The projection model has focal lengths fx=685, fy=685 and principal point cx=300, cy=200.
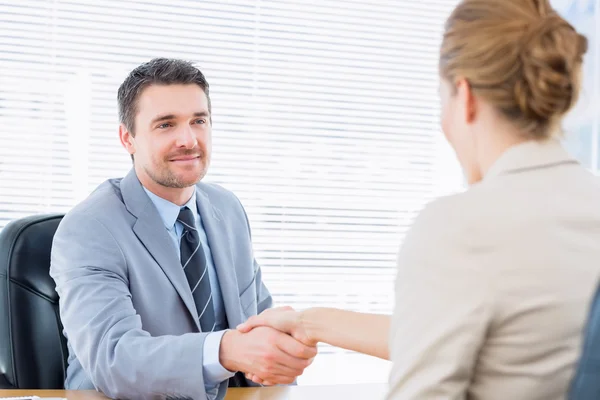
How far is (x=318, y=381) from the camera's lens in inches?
142

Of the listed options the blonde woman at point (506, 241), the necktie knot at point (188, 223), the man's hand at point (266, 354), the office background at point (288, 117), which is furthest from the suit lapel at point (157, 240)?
the office background at point (288, 117)

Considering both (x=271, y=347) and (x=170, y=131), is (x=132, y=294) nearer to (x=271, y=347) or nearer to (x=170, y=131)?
(x=271, y=347)

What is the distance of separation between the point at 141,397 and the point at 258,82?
2061 millimetres

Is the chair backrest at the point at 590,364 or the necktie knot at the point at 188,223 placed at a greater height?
the chair backrest at the point at 590,364

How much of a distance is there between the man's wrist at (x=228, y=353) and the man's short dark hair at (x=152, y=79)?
0.87m

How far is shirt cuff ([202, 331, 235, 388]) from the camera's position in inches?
67.4

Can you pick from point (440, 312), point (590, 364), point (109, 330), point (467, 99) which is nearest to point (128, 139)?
point (109, 330)

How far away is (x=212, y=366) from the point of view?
1.71 meters

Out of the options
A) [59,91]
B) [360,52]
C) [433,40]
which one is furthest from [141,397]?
[433,40]

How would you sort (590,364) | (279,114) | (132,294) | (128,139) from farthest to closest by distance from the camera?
1. (279,114)
2. (128,139)
3. (132,294)
4. (590,364)

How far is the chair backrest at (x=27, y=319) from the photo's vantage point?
1.96 metres

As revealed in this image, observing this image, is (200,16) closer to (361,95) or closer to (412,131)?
(361,95)

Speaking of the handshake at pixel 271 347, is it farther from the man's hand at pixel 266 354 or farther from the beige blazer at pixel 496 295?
the beige blazer at pixel 496 295

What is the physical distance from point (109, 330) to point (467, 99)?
3.77 ft
